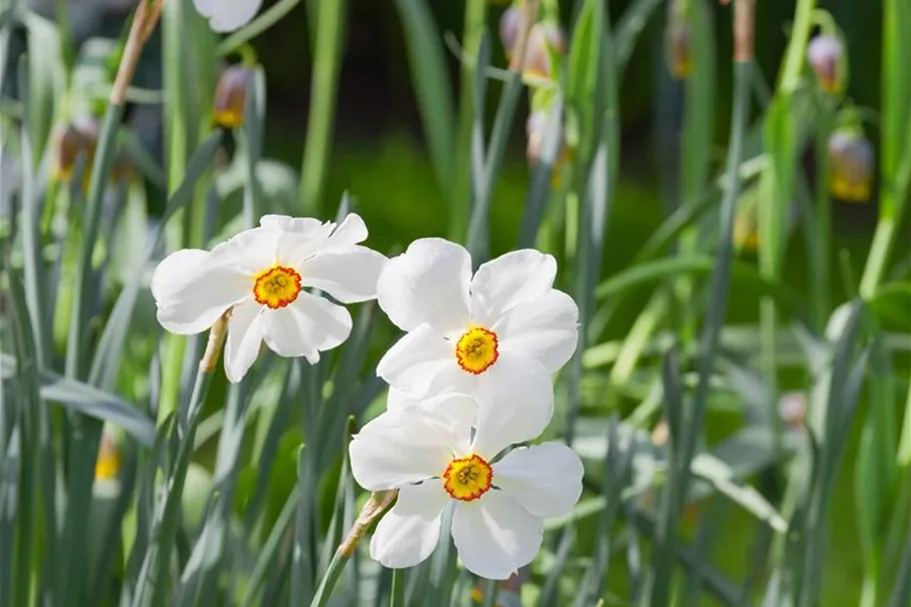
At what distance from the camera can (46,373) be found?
0.78 metres

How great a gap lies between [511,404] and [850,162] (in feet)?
2.87

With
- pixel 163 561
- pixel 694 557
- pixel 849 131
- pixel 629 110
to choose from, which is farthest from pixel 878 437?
pixel 629 110

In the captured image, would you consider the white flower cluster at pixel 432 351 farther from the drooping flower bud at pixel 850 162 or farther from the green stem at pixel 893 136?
the drooping flower bud at pixel 850 162

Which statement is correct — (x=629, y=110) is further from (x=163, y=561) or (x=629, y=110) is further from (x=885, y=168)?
(x=163, y=561)

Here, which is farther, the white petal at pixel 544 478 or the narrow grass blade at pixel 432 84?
the narrow grass blade at pixel 432 84

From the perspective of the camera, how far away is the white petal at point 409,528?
514mm

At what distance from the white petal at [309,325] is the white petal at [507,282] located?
54mm

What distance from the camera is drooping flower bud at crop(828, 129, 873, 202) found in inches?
50.8

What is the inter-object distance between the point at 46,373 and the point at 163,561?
0.17 meters

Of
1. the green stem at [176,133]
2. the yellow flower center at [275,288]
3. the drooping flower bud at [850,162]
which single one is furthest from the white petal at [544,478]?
the drooping flower bud at [850,162]

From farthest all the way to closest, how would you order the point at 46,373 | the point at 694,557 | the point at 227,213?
the point at 227,213, the point at 694,557, the point at 46,373

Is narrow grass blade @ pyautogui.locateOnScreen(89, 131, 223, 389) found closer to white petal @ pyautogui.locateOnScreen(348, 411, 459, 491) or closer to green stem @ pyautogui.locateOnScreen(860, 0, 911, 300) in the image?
white petal @ pyautogui.locateOnScreen(348, 411, 459, 491)

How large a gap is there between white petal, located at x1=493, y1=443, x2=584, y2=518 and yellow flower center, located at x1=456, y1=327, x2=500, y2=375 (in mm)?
37

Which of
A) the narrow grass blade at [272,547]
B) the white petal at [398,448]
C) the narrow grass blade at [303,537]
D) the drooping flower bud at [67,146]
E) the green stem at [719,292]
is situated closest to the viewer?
the white petal at [398,448]
